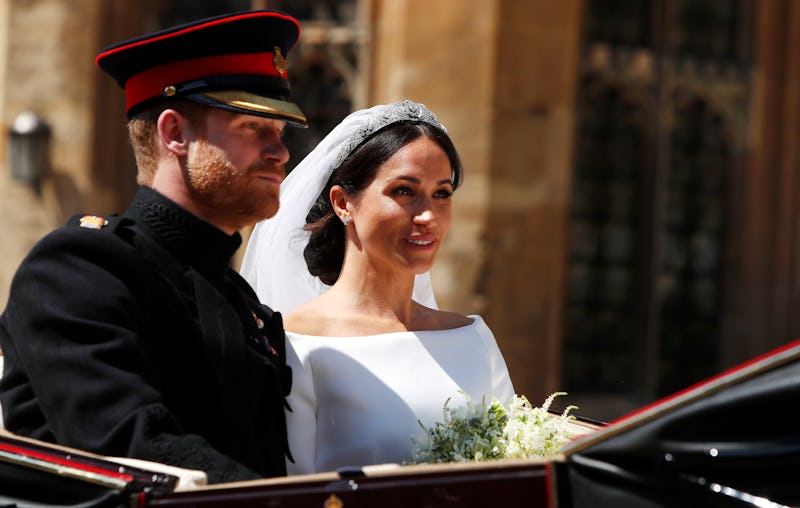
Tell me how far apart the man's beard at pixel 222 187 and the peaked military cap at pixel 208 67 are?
12cm

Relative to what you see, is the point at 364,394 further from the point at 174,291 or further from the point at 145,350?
the point at 145,350

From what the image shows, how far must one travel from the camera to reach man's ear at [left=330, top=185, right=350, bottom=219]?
325 centimetres

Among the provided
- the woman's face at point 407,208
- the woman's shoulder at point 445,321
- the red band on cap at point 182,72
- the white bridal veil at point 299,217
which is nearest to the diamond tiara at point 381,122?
the white bridal veil at point 299,217

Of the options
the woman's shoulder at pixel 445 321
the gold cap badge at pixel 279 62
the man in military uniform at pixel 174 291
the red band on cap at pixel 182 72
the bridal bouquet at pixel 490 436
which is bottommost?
the bridal bouquet at pixel 490 436

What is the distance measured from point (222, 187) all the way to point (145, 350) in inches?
16.0

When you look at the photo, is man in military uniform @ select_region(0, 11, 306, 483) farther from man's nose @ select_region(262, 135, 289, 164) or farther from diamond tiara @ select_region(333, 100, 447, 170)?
diamond tiara @ select_region(333, 100, 447, 170)

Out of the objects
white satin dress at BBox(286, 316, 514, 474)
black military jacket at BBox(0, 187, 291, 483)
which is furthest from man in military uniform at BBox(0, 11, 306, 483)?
white satin dress at BBox(286, 316, 514, 474)

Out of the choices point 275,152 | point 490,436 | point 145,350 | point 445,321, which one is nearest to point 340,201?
point 445,321

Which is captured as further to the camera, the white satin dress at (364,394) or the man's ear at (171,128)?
the white satin dress at (364,394)

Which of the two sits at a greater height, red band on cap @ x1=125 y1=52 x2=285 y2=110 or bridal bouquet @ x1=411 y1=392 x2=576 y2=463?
red band on cap @ x1=125 y1=52 x2=285 y2=110

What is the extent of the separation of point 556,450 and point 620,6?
20.6 ft

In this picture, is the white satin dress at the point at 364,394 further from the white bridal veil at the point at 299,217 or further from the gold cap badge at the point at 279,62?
the gold cap badge at the point at 279,62

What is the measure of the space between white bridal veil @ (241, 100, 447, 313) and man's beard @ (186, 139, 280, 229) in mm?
822

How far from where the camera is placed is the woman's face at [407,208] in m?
3.11
